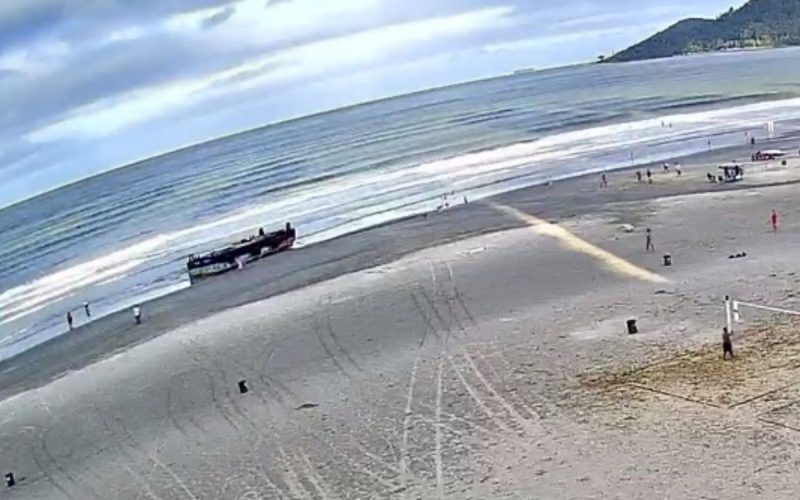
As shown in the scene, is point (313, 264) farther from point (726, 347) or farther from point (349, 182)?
point (349, 182)

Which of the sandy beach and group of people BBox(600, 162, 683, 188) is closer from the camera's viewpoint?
the sandy beach

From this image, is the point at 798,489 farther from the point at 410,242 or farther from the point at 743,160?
the point at 743,160

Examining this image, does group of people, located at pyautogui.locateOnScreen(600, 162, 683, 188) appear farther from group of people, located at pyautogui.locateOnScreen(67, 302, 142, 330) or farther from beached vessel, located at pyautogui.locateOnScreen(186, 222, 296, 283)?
group of people, located at pyautogui.locateOnScreen(67, 302, 142, 330)

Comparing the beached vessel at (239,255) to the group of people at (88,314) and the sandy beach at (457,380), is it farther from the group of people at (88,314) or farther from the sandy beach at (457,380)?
the sandy beach at (457,380)

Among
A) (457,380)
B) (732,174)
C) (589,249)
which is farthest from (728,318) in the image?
(732,174)

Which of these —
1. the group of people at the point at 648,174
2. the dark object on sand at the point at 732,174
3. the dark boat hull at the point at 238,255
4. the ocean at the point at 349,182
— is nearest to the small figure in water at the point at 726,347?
the dark object on sand at the point at 732,174

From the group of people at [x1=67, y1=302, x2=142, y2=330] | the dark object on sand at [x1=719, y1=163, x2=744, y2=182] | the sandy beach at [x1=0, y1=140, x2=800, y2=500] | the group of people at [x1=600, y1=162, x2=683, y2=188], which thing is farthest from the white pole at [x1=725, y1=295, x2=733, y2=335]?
the group of people at [x1=600, y1=162, x2=683, y2=188]

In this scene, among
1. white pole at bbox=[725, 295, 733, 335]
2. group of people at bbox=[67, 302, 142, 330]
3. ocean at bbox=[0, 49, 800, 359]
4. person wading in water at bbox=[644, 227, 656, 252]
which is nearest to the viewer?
white pole at bbox=[725, 295, 733, 335]
